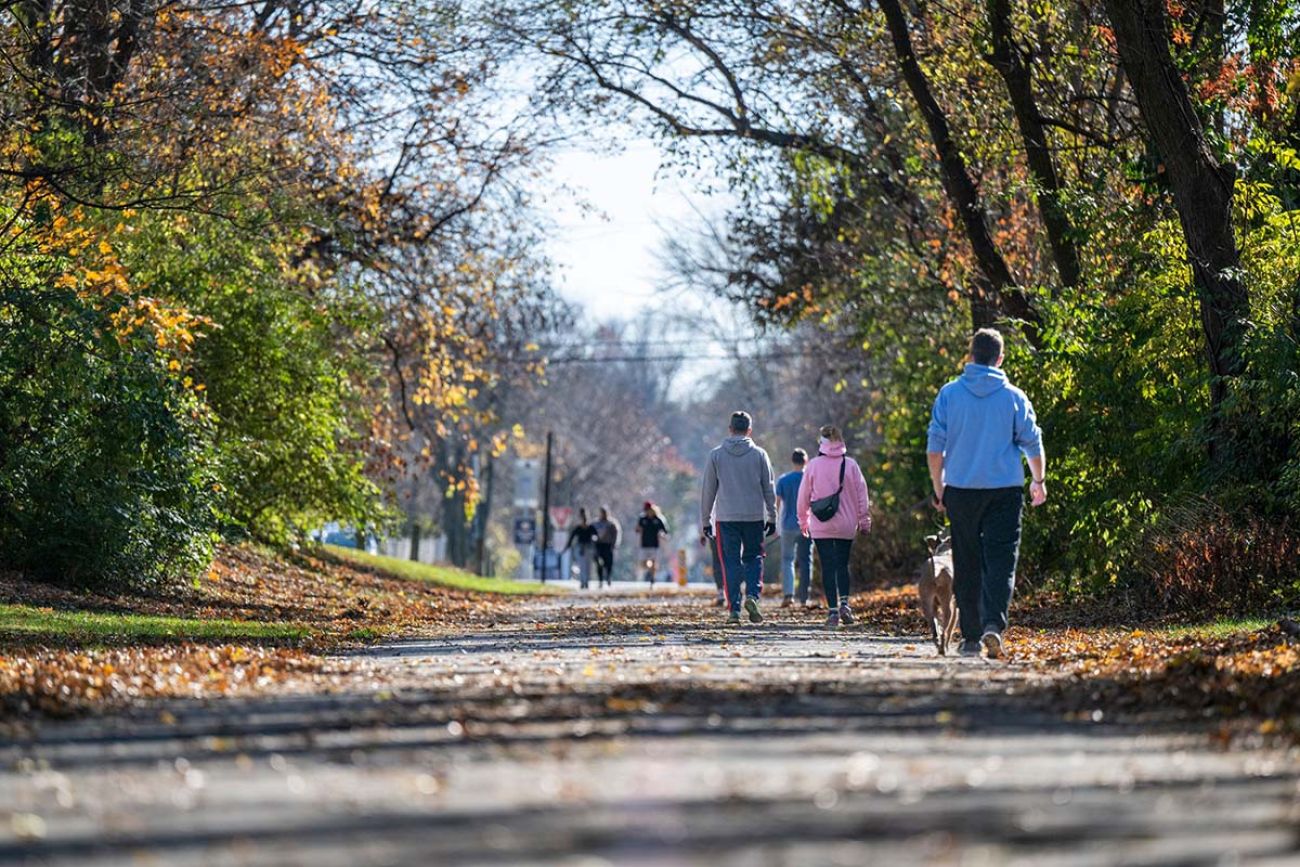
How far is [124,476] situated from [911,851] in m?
17.3

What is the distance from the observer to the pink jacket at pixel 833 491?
19.6 m

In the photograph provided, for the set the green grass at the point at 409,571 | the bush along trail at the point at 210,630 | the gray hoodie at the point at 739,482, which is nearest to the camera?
the bush along trail at the point at 210,630

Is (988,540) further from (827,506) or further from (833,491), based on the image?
(833,491)

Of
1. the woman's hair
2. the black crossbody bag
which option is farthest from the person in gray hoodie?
the woman's hair

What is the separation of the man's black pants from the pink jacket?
18.6ft

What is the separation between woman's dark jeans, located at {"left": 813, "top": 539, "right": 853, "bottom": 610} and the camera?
1980 cm

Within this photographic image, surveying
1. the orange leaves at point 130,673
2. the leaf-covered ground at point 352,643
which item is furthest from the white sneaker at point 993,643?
the orange leaves at point 130,673

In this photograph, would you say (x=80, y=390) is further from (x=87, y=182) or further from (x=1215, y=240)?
(x=1215, y=240)

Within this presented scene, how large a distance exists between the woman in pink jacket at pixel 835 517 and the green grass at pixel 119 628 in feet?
15.8

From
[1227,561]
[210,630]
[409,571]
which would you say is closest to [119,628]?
[210,630]

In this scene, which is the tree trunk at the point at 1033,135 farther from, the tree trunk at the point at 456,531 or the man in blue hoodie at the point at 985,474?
the tree trunk at the point at 456,531

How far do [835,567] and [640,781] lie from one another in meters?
13.5

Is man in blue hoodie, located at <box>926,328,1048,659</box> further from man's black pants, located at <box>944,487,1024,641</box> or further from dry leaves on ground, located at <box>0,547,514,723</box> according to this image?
dry leaves on ground, located at <box>0,547,514,723</box>

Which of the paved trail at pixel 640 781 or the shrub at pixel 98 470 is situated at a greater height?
the shrub at pixel 98 470
